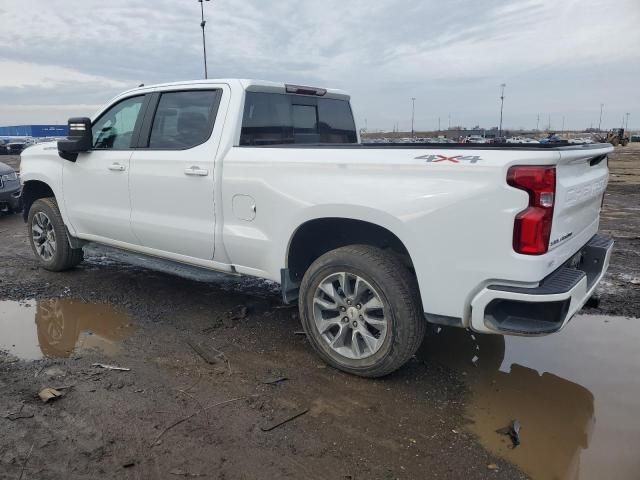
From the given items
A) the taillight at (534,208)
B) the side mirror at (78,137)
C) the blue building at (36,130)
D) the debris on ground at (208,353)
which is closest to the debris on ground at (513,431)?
the taillight at (534,208)

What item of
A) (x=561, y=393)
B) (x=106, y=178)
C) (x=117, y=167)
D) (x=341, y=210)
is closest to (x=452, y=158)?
(x=341, y=210)

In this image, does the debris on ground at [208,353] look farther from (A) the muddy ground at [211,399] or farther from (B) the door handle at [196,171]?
(B) the door handle at [196,171]

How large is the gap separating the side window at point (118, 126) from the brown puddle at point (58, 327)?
159 cm

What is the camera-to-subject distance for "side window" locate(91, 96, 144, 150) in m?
4.98

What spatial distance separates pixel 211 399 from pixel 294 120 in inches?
103

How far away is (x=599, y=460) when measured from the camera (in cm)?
284

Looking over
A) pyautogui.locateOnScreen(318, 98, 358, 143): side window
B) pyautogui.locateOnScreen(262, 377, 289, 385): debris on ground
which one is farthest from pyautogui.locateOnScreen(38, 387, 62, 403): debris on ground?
pyautogui.locateOnScreen(318, 98, 358, 143): side window

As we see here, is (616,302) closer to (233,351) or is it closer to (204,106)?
(233,351)

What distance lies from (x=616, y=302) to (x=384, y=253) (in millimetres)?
2943

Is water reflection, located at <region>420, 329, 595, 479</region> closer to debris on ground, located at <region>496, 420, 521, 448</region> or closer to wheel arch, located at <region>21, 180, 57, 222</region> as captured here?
debris on ground, located at <region>496, 420, 521, 448</region>

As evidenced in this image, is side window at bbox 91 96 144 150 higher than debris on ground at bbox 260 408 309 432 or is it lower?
higher

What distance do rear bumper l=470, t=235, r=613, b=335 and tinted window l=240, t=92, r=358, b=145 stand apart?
91.4 inches

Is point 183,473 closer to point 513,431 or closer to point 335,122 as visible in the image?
point 513,431

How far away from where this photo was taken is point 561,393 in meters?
3.54
